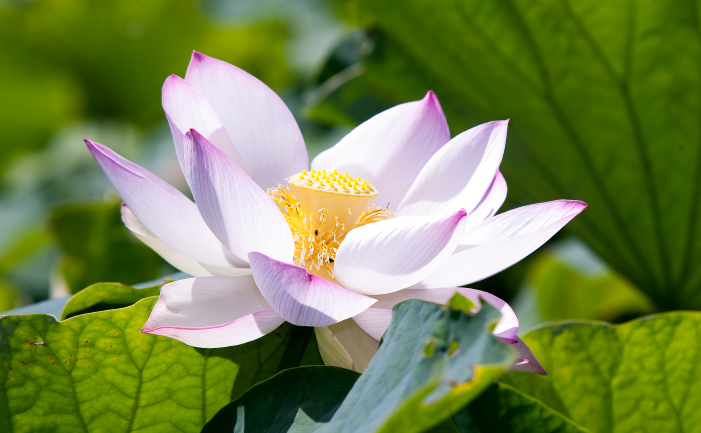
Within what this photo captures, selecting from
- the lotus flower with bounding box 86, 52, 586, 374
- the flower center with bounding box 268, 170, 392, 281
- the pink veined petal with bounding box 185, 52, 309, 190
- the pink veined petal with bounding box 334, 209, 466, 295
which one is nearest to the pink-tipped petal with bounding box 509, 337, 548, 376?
the lotus flower with bounding box 86, 52, 586, 374

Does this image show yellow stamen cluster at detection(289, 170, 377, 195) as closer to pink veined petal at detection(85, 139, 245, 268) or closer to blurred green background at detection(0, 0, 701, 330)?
pink veined petal at detection(85, 139, 245, 268)

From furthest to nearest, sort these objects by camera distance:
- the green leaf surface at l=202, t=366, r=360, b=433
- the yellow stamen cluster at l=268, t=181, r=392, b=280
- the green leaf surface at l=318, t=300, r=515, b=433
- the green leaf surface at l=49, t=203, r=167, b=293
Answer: the green leaf surface at l=49, t=203, r=167, b=293, the yellow stamen cluster at l=268, t=181, r=392, b=280, the green leaf surface at l=202, t=366, r=360, b=433, the green leaf surface at l=318, t=300, r=515, b=433

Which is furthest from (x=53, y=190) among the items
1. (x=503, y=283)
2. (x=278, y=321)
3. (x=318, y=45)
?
(x=278, y=321)

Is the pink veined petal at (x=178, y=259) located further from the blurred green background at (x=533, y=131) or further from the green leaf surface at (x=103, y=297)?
the blurred green background at (x=533, y=131)

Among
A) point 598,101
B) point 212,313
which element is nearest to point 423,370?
point 212,313

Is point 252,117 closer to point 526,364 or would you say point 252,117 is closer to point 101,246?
point 526,364
